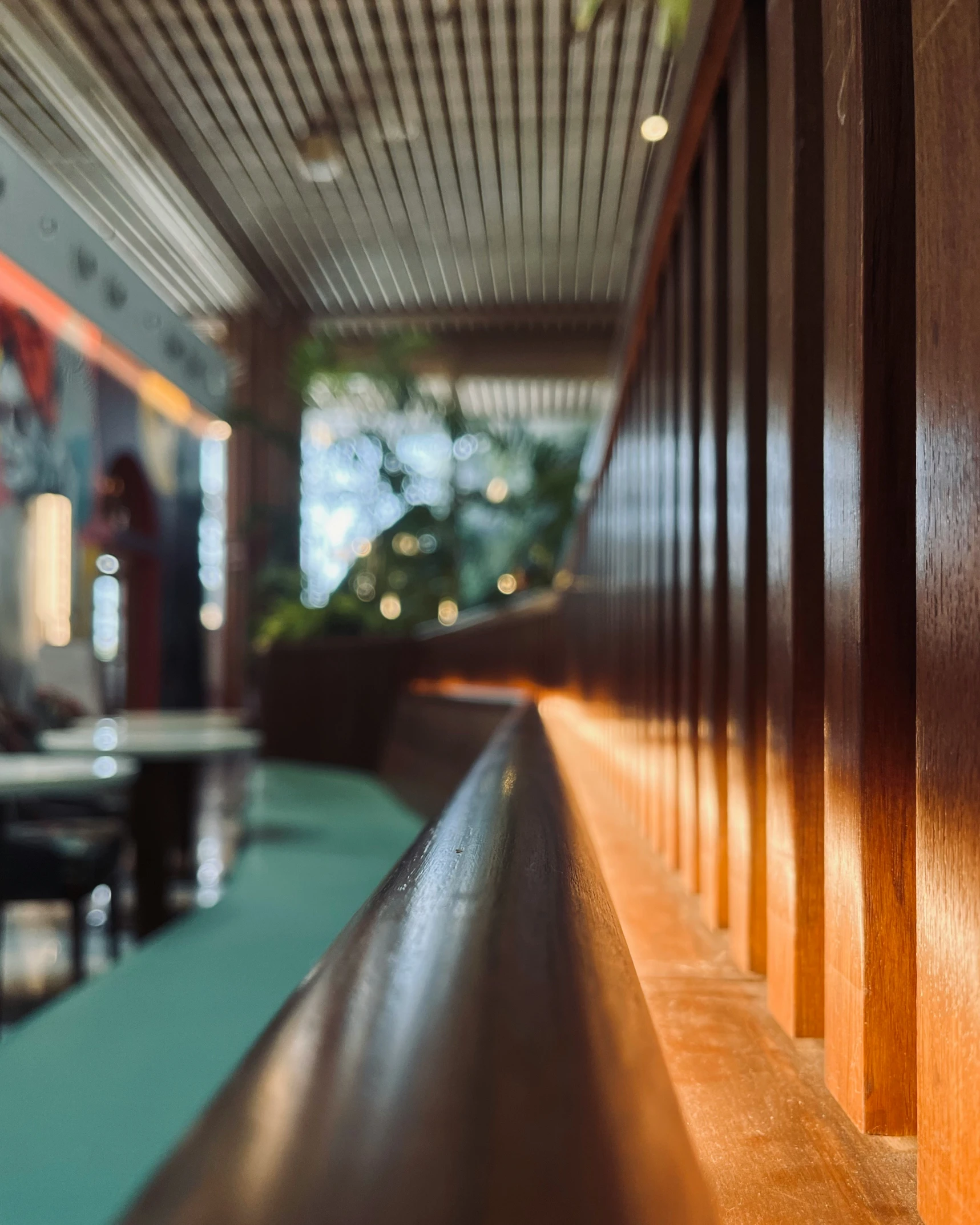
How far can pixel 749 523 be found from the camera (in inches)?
34.7

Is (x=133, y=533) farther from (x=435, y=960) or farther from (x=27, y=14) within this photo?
(x=435, y=960)

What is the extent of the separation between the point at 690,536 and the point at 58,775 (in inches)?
78.7

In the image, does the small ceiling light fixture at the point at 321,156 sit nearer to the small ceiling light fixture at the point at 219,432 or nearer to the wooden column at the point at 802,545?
the small ceiling light fixture at the point at 219,432

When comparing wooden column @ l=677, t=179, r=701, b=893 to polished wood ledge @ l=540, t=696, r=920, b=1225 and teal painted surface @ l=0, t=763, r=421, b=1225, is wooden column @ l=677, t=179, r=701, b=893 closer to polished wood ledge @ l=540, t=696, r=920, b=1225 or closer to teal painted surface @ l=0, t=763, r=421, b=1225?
polished wood ledge @ l=540, t=696, r=920, b=1225

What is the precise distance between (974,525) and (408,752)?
471cm

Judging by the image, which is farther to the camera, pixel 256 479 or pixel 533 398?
pixel 533 398

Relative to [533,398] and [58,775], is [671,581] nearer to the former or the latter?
[58,775]

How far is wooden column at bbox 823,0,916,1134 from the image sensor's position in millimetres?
553

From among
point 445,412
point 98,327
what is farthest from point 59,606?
point 98,327

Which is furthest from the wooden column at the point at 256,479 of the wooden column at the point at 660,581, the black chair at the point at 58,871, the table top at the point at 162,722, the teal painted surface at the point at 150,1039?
the wooden column at the point at 660,581

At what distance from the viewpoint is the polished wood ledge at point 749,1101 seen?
1.63 feet

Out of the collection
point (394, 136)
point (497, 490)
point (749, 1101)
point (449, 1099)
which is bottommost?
point (749, 1101)

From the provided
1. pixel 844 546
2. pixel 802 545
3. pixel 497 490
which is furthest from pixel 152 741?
pixel 497 490

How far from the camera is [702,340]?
1.25 m
